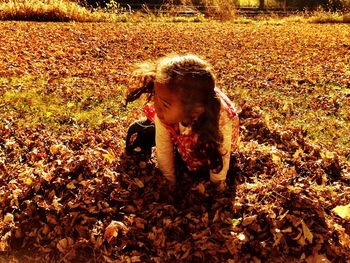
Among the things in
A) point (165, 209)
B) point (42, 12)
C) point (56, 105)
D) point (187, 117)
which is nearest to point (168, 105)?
point (187, 117)

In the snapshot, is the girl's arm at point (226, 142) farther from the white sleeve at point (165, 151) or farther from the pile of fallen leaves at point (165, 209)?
the white sleeve at point (165, 151)

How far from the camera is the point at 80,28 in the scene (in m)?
10.5

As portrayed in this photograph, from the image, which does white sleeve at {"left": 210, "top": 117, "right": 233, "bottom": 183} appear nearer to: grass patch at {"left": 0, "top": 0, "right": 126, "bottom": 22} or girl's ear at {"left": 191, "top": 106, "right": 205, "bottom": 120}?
girl's ear at {"left": 191, "top": 106, "right": 205, "bottom": 120}

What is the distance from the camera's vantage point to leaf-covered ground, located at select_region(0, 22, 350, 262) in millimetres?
2615

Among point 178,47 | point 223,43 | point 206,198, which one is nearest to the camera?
point 206,198

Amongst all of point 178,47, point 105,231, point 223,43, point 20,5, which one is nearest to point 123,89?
point 105,231

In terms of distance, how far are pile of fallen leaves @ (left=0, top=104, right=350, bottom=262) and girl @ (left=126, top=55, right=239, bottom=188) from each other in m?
0.20

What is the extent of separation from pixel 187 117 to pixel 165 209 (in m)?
0.69

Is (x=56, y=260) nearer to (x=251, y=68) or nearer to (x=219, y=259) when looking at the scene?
(x=219, y=259)

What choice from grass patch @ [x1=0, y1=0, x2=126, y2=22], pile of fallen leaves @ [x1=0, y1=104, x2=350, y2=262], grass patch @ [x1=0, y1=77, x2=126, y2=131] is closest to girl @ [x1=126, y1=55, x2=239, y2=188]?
pile of fallen leaves @ [x1=0, y1=104, x2=350, y2=262]

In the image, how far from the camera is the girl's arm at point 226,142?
2770 millimetres

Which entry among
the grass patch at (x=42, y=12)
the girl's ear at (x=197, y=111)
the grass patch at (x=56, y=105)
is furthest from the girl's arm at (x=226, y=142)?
the grass patch at (x=42, y=12)

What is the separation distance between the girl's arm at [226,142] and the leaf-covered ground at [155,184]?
103mm

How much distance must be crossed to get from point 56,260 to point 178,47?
6.58 metres
